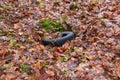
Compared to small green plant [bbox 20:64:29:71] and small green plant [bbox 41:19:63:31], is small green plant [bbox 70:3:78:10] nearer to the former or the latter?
small green plant [bbox 41:19:63:31]

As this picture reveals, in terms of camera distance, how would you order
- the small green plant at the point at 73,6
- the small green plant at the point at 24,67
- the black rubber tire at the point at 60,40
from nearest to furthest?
1. the small green plant at the point at 24,67
2. the black rubber tire at the point at 60,40
3. the small green plant at the point at 73,6


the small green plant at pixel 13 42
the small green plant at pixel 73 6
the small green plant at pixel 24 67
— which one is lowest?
the small green plant at pixel 73 6

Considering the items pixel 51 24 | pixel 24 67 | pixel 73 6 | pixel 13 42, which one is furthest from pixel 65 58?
pixel 73 6

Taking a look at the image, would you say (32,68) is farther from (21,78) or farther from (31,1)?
(31,1)

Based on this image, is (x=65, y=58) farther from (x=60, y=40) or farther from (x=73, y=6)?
(x=73, y=6)

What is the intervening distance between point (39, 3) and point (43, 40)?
2565 mm

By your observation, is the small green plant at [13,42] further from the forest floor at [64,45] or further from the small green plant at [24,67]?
the small green plant at [24,67]

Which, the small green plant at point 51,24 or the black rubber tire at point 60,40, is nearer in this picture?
the black rubber tire at point 60,40

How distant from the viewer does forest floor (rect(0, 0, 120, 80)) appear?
5.09m

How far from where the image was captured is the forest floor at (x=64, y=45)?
509 centimetres

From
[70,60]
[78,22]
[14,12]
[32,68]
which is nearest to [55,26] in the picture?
[78,22]

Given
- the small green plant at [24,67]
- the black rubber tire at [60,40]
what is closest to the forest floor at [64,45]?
the small green plant at [24,67]

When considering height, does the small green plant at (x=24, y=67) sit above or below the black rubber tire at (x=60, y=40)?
above

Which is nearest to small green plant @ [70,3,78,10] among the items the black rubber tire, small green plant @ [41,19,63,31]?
small green plant @ [41,19,63,31]
